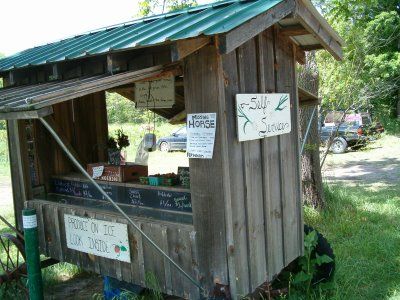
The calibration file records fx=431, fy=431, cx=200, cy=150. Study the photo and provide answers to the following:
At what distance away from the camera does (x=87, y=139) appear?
19.4ft

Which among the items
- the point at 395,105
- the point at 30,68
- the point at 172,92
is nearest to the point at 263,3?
the point at 172,92

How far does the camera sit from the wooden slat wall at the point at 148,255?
141 inches

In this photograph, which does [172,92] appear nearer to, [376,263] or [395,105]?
[376,263]

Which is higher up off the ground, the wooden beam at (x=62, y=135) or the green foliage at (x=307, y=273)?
the wooden beam at (x=62, y=135)

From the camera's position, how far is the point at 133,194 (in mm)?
4590

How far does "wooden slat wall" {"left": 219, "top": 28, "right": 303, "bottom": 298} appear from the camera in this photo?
3500 mm

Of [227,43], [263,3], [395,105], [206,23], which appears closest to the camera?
[227,43]

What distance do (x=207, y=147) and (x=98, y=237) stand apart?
153 centimetres

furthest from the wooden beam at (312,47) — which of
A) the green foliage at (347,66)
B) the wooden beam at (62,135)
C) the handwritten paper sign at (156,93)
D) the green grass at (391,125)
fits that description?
the green grass at (391,125)

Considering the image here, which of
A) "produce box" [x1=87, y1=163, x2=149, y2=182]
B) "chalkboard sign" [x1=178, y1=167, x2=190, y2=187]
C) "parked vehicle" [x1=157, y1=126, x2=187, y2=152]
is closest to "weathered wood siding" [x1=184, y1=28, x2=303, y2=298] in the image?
"chalkboard sign" [x1=178, y1=167, x2=190, y2=187]

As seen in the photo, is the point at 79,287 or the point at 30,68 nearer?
the point at 30,68

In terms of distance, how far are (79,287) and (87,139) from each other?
1.97 meters

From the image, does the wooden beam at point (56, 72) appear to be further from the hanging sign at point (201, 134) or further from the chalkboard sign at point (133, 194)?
the hanging sign at point (201, 134)

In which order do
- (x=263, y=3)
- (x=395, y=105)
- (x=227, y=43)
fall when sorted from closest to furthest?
1. (x=227, y=43)
2. (x=263, y=3)
3. (x=395, y=105)
